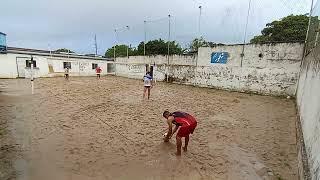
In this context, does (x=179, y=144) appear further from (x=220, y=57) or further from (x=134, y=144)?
(x=220, y=57)

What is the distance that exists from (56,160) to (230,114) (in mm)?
7692

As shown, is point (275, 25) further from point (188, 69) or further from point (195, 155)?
point (195, 155)

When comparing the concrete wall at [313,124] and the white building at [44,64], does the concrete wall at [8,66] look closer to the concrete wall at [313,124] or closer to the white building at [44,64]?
the white building at [44,64]

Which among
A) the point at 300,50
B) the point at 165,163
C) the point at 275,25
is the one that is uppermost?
the point at 275,25

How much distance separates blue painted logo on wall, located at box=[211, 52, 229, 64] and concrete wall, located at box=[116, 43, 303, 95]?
0.25m

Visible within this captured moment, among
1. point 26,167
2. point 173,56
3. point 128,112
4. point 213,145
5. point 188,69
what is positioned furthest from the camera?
point 173,56

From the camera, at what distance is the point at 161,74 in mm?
25109

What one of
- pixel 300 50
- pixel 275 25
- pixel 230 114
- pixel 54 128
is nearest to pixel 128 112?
pixel 54 128

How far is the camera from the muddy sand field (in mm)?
5238

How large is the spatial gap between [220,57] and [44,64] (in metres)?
19.3

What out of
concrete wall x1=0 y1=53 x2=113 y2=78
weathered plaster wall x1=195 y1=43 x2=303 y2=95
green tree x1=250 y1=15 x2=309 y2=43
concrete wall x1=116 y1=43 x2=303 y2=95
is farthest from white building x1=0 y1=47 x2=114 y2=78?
green tree x1=250 y1=15 x2=309 y2=43

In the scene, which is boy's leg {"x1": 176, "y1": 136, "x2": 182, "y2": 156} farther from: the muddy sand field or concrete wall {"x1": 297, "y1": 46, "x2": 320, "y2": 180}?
concrete wall {"x1": 297, "y1": 46, "x2": 320, "y2": 180}

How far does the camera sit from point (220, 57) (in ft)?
63.4

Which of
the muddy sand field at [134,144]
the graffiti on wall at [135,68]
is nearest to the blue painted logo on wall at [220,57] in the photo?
the muddy sand field at [134,144]
